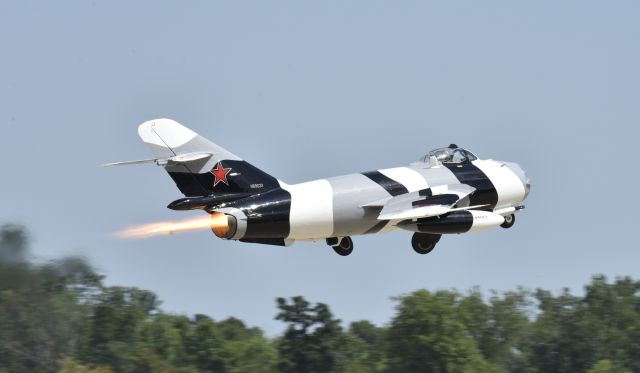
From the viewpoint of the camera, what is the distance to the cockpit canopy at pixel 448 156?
1816 inches

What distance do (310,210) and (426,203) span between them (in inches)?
149

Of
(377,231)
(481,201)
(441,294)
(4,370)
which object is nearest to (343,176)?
(377,231)

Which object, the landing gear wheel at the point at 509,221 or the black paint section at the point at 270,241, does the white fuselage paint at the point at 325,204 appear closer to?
the black paint section at the point at 270,241

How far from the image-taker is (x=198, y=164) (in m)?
42.8

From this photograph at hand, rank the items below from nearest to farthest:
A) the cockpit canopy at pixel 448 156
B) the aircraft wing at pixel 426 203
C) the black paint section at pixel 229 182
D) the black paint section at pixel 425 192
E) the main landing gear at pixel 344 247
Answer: the black paint section at pixel 229 182 → the aircraft wing at pixel 426 203 → the black paint section at pixel 425 192 → the main landing gear at pixel 344 247 → the cockpit canopy at pixel 448 156

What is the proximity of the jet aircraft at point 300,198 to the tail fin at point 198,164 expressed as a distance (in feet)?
0.10

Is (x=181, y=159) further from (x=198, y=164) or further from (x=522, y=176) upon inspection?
(x=522, y=176)

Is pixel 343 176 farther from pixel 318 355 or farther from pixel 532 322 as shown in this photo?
pixel 532 322

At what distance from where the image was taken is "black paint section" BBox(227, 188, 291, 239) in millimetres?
41844

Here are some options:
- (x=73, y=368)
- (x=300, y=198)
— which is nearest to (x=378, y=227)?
(x=300, y=198)

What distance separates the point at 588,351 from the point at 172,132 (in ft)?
185

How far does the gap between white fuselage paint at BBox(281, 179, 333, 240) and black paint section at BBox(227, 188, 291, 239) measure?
0.70 ft

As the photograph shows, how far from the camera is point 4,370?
276 ft

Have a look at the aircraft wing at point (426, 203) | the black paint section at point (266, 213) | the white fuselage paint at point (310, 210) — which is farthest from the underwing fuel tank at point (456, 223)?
the black paint section at point (266, 213)
